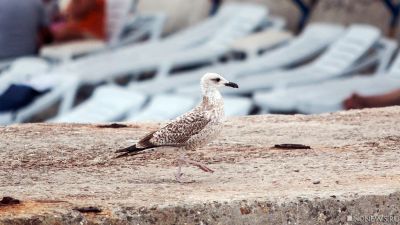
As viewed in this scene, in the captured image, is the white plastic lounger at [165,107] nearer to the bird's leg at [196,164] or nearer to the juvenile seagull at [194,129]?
the bird's leg at [196,164]

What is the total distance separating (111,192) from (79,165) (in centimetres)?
44

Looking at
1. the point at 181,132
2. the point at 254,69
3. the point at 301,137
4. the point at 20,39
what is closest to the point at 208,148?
the point at 301,137

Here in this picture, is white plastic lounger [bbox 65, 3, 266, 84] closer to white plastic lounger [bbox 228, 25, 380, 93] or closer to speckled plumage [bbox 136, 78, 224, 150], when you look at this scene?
white plastic lounger [bbox 228, 25, 380, 93]

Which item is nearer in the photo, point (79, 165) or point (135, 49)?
point (79, 165)

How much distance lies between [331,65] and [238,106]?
1.99 m

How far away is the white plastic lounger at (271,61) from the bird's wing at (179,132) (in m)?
6.10

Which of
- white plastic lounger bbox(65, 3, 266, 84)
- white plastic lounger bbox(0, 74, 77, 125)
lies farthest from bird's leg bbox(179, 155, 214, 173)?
white plastic lounger bbox(65, 3, 266, 84)

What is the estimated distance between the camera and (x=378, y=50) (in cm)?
1080

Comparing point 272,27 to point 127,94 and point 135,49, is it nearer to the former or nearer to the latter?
point 135,49

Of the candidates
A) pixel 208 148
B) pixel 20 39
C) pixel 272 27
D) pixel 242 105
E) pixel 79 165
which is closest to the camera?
pixel 79 165

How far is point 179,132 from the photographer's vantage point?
3682mm

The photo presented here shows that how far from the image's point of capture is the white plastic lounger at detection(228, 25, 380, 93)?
10.0m

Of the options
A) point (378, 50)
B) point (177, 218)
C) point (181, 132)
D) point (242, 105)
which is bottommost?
point (177, 218)

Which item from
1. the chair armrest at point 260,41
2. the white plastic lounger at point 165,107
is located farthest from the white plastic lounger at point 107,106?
the chair armrest at point 260,41
